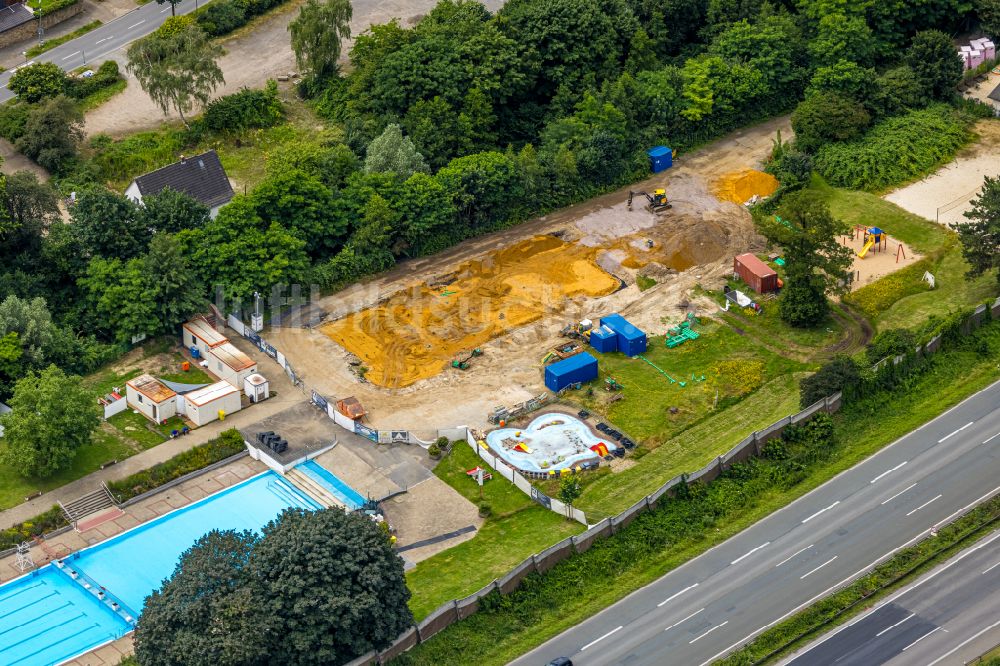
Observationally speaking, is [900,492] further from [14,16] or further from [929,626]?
[14,16]

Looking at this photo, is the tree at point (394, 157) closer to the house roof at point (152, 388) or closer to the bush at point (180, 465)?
the house roof at point (152, 388)

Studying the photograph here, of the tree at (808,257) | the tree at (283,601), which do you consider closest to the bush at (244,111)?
the tree at (808,257)

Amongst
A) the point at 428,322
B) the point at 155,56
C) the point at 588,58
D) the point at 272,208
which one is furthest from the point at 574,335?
the point at 155,56

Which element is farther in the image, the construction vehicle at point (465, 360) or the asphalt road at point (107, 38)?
the asphalt road at point (107, 38)

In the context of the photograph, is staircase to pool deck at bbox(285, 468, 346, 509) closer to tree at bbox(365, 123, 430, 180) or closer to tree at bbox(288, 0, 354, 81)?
tree at bbox(365, 123, 430, 180)

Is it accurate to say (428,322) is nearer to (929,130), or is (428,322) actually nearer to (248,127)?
(248,127)

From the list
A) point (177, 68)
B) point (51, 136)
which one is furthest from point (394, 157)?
point (51, 136)
